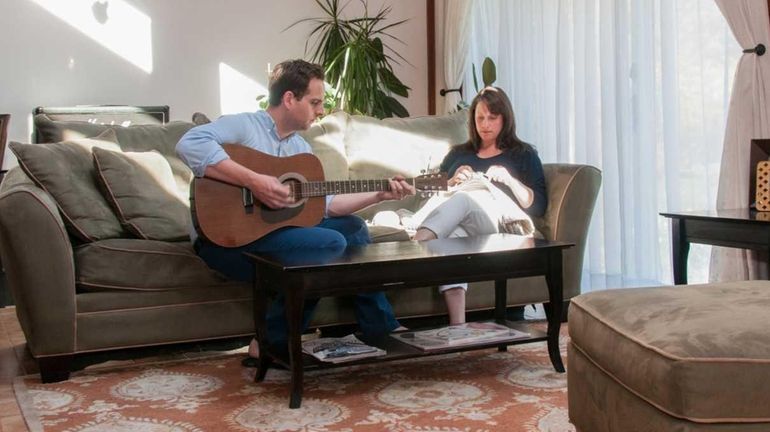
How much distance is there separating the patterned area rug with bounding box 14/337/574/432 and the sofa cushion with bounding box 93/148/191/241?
1.62ft

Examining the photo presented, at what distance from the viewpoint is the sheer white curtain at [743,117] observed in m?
3.52

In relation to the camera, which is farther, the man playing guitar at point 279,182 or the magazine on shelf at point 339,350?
the man playing guitar at point 279,182

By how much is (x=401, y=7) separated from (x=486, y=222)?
11.1 feet

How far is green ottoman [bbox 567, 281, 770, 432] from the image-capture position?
1.61 meters

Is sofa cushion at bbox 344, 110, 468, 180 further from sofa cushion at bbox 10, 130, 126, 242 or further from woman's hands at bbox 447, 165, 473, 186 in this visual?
sofa cushion at bbox 10, 130, 126, 242

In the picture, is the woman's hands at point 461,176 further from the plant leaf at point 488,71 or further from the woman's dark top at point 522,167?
the plant leaf at point 488,71

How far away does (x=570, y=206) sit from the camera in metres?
3.62

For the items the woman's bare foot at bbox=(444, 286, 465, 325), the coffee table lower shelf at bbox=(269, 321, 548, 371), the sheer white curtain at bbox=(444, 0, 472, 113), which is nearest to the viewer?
the coffee table lower shelf at bbox=(269, 321, 548, 371)

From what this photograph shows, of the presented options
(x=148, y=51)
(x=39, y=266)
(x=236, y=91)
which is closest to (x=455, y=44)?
(x=236, y=91)

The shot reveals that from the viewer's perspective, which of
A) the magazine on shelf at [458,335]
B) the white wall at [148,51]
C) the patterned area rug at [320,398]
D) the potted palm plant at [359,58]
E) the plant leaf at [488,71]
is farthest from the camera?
the potted palm plant at [359,58]

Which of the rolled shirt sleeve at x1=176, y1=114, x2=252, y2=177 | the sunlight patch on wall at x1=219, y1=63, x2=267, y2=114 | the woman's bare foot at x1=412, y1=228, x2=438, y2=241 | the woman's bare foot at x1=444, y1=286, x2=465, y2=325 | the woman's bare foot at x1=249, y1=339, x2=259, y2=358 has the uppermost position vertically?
the sunlight patch on wall at x1=219, y1=63, x2=267, y2=114

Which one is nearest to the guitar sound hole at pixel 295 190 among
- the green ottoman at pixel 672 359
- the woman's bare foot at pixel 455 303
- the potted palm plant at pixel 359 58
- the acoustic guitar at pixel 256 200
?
the acoustic guitar at pixel 256 200

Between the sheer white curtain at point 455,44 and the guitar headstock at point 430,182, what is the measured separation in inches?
114

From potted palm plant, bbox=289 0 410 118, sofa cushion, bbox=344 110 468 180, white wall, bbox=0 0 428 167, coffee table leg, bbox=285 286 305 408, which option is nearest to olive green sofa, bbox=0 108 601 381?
sofa cushion, bbox=344 110 468 180
